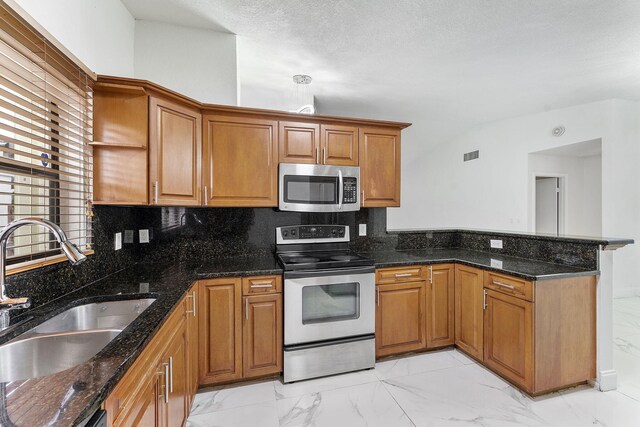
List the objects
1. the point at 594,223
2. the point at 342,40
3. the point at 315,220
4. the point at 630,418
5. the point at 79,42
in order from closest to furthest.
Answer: the point at 79,42, the point at 630,418, the point at 342,40, the point at 315,220, the point at 594,223

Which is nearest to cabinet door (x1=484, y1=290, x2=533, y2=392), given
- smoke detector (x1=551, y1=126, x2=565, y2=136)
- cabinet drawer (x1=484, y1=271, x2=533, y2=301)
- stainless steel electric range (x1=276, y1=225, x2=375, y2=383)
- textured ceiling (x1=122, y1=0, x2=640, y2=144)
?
cabinet drawer (x1=484, y1=271, x2=533, y2=301)

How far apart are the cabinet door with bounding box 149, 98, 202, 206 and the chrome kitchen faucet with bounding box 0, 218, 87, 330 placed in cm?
92

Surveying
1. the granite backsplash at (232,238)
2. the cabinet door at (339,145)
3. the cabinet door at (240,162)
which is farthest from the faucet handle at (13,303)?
the cabinet door at (339,145)

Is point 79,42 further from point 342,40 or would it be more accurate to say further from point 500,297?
point 500,297

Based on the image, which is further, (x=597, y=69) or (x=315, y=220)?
(x=597, y=69)

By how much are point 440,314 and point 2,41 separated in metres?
3.15

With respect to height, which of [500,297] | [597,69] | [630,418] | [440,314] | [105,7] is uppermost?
[597,69]

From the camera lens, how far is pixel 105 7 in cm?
190

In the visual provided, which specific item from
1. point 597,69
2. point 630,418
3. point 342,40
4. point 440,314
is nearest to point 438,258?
point 440,314

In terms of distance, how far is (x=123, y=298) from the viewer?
1.52 m

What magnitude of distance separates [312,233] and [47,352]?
1921 millimetres

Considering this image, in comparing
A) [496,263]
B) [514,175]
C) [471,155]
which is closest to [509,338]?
[496,263]

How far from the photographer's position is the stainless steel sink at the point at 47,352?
1.04 metres

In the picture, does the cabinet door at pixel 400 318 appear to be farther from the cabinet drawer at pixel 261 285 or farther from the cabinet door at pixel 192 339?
the cabinet door at pixel 192 339
